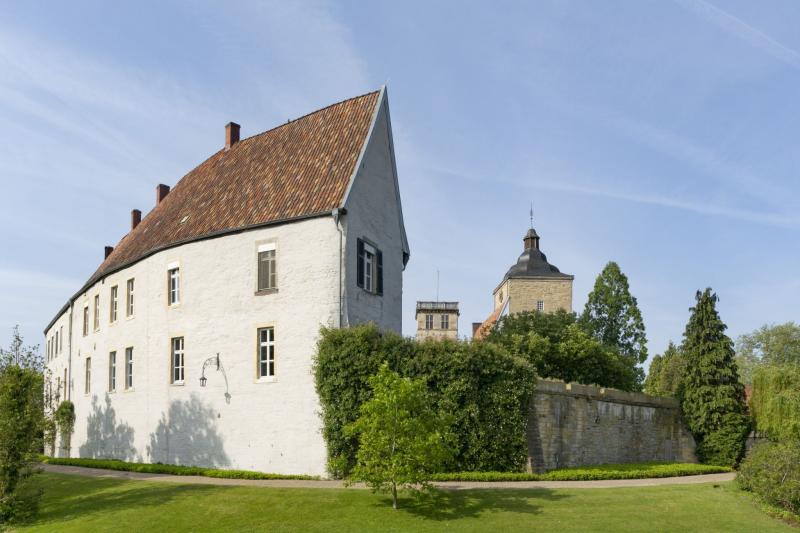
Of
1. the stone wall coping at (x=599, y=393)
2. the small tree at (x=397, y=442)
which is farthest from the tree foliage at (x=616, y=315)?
the small tree at (x=397, y=442)

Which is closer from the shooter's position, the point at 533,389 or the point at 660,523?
the point at 660,523

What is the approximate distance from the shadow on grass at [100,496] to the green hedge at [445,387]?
4.43 metres

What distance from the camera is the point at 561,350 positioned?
40.2 meters

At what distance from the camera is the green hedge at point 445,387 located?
21.8m

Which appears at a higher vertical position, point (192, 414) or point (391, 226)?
point (391, 226)

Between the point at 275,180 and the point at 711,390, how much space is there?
22206mm

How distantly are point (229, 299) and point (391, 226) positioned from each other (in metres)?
6.78

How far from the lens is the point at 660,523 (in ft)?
52.6

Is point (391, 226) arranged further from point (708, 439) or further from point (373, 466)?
point (708, 439)

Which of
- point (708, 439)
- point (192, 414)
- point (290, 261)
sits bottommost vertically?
point (708, 439)

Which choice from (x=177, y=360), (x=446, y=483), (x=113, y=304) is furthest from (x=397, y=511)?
(x=113, y=304)

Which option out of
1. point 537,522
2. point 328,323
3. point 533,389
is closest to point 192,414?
point 328,323

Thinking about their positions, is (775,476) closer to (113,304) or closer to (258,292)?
(258,292)

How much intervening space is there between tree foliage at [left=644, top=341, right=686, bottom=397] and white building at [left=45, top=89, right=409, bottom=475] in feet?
109
